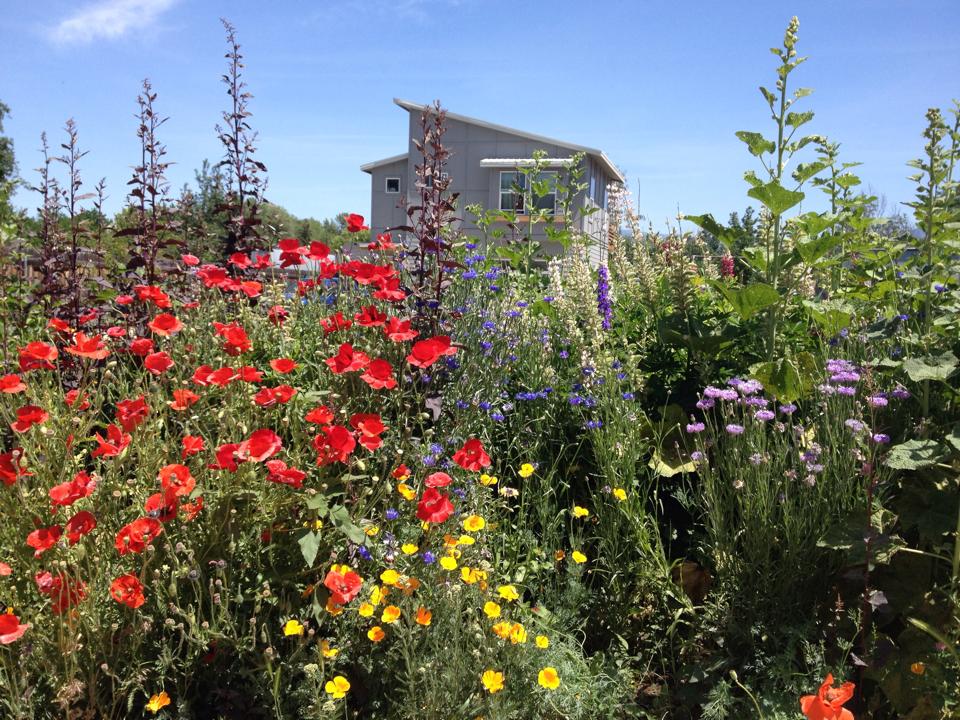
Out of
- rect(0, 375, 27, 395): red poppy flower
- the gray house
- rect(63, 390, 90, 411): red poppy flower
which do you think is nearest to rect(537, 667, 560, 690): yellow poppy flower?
rect(63, 390, 90, 411): red poppy flower

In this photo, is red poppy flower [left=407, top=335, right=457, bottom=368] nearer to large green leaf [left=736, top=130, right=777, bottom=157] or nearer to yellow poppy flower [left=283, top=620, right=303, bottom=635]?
yellow poppy flower [left=283, top=620, right=303, bottom=635]

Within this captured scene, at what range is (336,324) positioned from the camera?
9.08 ft

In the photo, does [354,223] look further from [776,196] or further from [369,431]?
[776,196]

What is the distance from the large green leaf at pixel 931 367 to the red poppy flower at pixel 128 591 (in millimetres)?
2296

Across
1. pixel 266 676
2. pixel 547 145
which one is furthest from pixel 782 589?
pixel 547 145

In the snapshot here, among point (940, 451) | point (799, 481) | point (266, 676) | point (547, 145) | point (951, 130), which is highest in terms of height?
point (547, 145)

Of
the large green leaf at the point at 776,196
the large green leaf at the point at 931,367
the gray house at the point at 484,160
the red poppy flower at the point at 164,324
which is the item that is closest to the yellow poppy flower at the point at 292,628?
the red poppy flower at the point at 164,324

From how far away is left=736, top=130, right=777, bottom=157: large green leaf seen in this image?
3037 millimetres

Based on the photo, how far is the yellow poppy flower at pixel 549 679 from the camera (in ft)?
6.57

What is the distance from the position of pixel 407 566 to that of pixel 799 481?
142 cm

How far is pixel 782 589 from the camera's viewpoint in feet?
7.69

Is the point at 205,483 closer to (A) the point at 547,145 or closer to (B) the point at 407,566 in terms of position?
(B) the point at 407,566

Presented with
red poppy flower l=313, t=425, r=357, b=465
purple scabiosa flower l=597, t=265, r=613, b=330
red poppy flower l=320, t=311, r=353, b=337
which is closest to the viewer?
red poppy flower l=313, t=425, r=357, b=465

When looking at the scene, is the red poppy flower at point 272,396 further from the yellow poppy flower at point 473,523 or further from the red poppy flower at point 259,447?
the yellow poppy flower at point 473,523
